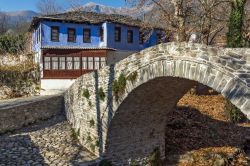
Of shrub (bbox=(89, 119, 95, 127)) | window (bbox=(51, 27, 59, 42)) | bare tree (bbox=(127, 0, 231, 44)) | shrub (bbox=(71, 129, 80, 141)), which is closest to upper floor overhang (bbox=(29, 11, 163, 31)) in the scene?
window (bbox=(51, 27, 59, 42))

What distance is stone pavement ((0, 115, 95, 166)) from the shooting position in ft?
41.4

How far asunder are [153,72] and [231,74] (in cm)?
296

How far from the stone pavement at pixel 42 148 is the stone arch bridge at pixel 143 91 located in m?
0.56

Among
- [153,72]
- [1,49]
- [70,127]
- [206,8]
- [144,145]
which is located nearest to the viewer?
[153,72]

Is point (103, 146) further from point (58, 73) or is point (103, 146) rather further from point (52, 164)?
point (58, 73)

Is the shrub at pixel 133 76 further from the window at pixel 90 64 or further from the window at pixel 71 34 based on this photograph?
the window at pixel 71 34

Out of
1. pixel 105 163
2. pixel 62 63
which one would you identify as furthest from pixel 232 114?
pixel 62 63

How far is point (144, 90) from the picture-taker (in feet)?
37.8

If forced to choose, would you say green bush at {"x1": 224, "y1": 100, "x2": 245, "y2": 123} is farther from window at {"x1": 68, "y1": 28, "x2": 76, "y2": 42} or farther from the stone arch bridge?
window at {"x1": 68, "y1": 28, "x2": 76, "y2": 42}

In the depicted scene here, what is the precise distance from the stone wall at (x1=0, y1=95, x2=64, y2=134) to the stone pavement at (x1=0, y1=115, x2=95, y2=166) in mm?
468

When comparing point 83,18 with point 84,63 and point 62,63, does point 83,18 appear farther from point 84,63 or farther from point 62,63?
point 62,63

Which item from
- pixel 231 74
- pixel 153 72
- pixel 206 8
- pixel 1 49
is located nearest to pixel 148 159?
pixel 153 72

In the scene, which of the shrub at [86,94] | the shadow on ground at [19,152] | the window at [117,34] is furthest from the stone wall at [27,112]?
the window at [117,34]

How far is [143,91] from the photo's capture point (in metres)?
11.6
